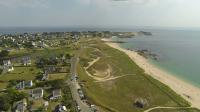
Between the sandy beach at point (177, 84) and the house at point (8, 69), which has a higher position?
the house at point (8, 69)

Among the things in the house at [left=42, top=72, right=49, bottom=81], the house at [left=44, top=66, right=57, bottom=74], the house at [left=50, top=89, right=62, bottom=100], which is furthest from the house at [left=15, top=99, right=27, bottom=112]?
the house at [left=44, top=66, right=57, bottom=74]

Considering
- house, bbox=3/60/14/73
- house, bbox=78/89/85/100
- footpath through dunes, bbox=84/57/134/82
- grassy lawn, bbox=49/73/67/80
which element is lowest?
house, bbox=78/89/85/100

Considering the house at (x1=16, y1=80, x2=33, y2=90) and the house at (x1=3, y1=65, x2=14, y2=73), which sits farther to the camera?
the house at (x1=3, y1=65, x2=14, y2=73)

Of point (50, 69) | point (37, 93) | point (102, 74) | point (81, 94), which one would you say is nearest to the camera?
point (37, 93)

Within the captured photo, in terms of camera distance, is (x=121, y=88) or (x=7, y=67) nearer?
(x=121, y=88)

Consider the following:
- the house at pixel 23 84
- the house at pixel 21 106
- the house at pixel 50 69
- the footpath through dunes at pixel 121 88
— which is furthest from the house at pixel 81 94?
the house at pixel 50 69

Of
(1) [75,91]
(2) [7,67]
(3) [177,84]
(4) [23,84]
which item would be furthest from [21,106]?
(3) [177,84]

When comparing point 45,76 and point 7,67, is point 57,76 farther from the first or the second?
point 7,67

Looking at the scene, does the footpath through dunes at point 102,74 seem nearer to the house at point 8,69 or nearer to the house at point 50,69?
the house at point 50,69

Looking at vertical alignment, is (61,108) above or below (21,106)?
below

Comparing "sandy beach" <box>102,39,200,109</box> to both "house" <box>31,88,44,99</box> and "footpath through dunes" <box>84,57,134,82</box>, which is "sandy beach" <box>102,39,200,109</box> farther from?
"house" <box>31,88,44,99</box>
